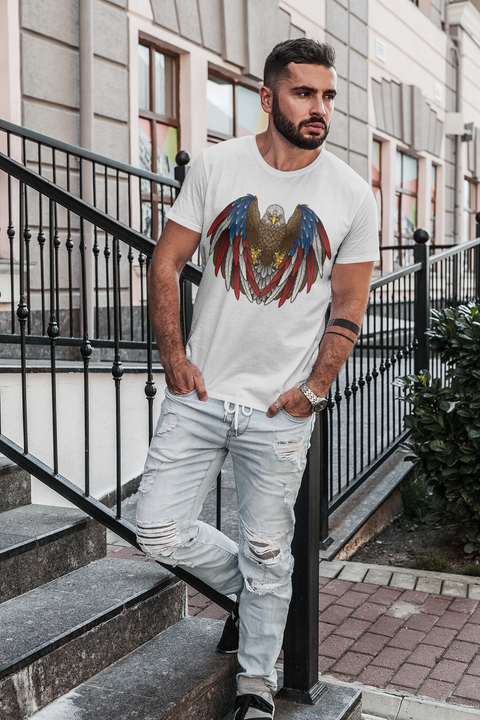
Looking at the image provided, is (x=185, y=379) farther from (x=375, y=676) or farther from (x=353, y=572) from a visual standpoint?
(x=353, y=572)

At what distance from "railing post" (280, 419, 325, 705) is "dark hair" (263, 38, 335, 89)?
104 centimetres

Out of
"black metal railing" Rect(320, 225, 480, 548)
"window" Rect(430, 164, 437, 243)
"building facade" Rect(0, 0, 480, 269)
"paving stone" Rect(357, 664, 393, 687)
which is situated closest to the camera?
"paving stone" Rect(357, 664, 393, 687)

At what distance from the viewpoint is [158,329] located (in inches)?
83.5

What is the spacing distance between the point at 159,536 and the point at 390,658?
4.72ft

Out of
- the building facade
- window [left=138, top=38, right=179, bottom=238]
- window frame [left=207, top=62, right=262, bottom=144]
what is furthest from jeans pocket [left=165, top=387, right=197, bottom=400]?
window frame [left=207, top=62, right=262, bottom=144]

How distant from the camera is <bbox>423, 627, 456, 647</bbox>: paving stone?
3182mm

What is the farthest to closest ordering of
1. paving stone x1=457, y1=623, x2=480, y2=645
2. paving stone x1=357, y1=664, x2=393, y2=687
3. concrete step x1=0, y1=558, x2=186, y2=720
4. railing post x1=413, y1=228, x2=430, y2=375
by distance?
railing post x1=413, y1=228, x2=430, y2=375 → paving stone x1=457, y1=623, x2=480, y2=645 → paving stone x1=357, y1=664, x2=393, y2=687 → concrete step x1=0, y1=558, x2=186, y2=720

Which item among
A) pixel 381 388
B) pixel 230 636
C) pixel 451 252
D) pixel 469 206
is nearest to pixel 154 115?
pixel 451 252

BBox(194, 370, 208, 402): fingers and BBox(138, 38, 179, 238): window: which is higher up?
BBox(138, 38, 179, 238): window

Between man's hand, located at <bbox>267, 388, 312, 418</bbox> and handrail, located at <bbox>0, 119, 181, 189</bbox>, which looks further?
handrail, located at <bbox>0, 119, 181, 189</bbox>

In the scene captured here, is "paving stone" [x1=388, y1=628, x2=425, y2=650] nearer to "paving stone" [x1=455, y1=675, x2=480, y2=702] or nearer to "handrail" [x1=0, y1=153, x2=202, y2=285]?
"paving stone" [x1=455, y1=675, x2=480, y2=702]

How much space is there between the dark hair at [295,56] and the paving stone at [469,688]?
2.22 m

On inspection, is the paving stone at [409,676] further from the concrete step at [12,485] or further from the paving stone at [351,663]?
the concrete step at [12,485]

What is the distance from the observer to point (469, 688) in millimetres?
2795
